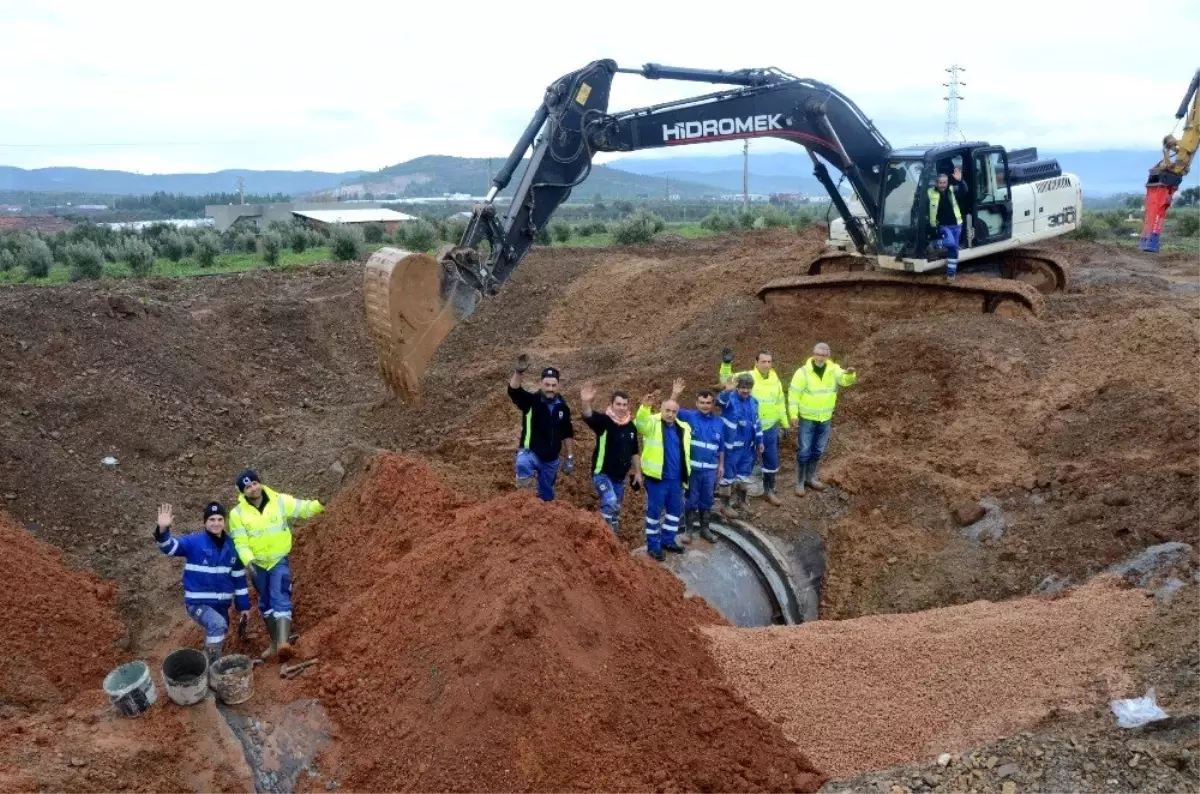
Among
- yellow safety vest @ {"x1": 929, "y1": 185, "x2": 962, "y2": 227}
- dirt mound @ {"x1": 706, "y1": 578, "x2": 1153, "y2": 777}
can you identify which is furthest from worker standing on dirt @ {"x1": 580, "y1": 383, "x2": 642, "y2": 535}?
yellow safety vest @ {"x1": 929, "y1": 185, "x2": 962, "y2": 227}

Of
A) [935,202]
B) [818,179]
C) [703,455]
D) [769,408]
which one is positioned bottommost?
[703,455]

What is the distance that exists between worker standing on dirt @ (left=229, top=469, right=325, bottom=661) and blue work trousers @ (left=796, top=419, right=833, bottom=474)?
4.93m

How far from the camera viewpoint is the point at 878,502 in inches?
366

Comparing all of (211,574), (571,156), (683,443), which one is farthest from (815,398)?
(211,574)

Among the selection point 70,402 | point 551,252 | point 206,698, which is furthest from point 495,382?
point 551,252

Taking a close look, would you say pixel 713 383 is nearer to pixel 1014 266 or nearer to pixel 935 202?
pixel 935 202

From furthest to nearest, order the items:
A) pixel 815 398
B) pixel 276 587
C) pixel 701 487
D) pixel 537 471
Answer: pixel 815 398 < pixel 537 471 < pixel 701 487 < pixel 276 587

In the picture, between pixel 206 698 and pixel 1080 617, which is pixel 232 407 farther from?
pixel 1080 617

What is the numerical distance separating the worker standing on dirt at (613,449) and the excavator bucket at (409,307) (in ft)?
8.05

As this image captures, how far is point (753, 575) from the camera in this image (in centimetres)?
825

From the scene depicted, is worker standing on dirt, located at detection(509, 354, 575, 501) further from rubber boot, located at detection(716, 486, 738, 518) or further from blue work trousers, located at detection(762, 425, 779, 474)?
blue work trousers, located at detection(762, 425, 779, 474)

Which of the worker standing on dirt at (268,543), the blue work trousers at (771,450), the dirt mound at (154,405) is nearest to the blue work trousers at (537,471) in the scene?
the worker standing on dirt at (268,543)

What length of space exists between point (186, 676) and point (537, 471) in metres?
3.55

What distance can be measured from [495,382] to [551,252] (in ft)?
35.5
